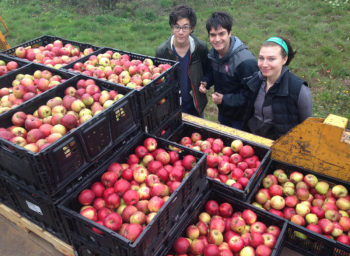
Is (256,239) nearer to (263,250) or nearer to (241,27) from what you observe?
(263,250)

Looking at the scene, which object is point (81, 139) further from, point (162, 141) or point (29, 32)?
point (29, 32)

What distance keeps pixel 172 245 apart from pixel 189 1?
1087 centimetres

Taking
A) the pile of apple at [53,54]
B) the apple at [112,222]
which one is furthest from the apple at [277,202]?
the pile of apple at [53,54]

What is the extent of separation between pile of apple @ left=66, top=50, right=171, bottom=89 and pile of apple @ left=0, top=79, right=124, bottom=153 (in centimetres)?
27

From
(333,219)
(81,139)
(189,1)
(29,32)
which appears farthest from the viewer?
(189,1)

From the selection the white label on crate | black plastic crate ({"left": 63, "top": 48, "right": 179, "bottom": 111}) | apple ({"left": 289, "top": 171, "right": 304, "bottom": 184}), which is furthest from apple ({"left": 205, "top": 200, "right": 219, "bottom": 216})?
the white label on crate

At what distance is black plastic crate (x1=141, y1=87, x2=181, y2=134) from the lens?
3.04 metres

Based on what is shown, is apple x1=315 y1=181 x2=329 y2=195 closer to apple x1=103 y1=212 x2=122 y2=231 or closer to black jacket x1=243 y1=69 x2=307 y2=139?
black jacket x1=243 y1=69 x2=307 y2=139

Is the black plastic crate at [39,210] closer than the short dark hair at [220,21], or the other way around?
the black plastic crate at [39,210]

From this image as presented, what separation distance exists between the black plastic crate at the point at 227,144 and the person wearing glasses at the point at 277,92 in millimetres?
435

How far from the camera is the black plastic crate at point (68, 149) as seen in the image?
2082 mm

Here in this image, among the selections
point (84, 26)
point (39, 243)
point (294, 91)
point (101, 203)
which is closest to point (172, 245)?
point (101, 203)

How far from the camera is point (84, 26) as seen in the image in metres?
10.5

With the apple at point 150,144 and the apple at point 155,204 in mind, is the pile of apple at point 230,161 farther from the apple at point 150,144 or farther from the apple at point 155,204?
the apple at point 155,204
